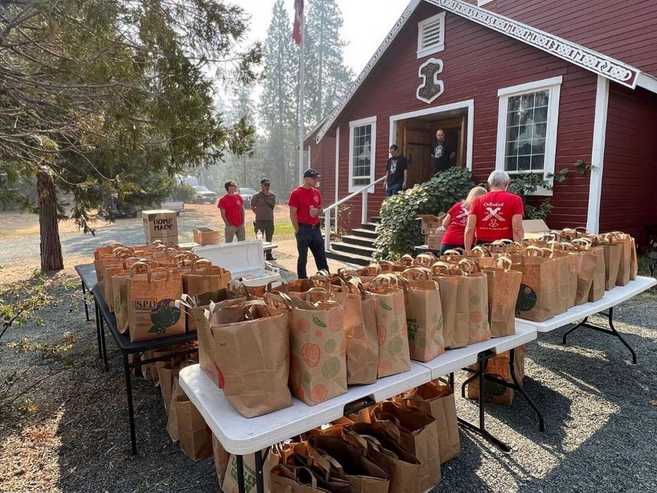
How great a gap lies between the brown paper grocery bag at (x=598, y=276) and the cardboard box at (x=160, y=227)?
471 centimetres

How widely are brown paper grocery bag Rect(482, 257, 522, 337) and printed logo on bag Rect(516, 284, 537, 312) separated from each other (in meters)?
0.32

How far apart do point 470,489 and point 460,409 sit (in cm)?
87

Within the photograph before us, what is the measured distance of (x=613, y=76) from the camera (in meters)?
6.06

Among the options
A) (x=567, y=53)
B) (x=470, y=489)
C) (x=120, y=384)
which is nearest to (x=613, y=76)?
(x=567, y=53)

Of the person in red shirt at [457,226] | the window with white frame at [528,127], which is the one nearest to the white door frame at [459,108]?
the window with white frame at [528,127]

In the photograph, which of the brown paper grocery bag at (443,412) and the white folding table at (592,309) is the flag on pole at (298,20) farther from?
the brown paper grocery bag at (443,412)

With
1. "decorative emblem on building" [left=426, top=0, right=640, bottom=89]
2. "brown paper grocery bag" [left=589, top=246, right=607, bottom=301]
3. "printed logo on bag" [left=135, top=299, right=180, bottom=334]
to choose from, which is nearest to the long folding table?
"printed logo on bag" [left=135, top=299, right=180, bottom=334]

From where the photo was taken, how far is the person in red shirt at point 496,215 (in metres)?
3.70

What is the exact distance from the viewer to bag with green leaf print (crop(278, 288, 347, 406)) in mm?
1594

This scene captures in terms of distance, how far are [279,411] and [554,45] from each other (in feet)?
24.7

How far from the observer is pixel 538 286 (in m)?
2.59

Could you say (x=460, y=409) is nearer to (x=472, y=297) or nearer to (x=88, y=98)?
(x=472, y=297)

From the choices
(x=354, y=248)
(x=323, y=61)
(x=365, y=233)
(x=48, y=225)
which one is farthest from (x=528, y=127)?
(x=323, y=61)

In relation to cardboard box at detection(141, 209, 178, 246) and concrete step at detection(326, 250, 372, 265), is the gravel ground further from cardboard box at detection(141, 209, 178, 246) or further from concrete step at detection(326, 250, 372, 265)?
concrete step at detection(326, 250, 372, 265)
